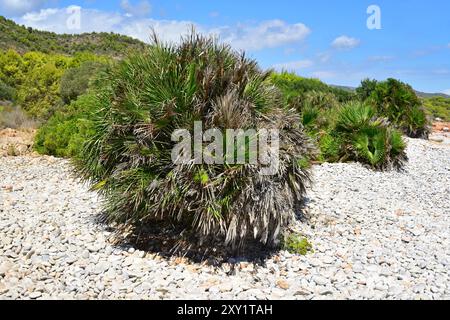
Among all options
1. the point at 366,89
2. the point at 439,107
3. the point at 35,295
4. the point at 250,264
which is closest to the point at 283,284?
the point at 250,264

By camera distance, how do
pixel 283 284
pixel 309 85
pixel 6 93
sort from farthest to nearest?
pixel 6 93 → pixel 309 85 → pixel 283 284

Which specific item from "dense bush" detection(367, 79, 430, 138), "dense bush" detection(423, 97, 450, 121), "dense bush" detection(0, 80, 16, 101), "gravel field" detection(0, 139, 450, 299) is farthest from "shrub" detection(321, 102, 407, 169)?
"dense bush" detection(423, 97, 450, 121)

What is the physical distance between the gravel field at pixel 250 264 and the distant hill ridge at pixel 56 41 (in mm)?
31636

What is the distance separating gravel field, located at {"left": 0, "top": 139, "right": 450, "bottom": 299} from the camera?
4.51 meters

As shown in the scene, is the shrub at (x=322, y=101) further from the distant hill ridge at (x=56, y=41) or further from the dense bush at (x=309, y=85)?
the distant hill ridge at (x=56, y=41)

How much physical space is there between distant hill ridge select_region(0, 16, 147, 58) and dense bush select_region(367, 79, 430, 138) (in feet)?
83.6

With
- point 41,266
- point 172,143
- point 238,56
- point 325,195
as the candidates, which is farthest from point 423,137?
point 41,266

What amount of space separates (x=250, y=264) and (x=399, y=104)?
12056mm

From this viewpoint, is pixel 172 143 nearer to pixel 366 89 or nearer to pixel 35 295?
pixel 35 295

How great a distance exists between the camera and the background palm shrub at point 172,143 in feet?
15.6

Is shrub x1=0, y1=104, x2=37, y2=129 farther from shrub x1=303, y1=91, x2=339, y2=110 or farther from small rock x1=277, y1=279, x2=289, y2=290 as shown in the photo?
small rock x1=277, y1=279, x2=289, y2=290

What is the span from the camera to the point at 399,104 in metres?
15.1

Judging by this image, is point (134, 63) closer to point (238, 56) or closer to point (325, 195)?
point (238, 56)
